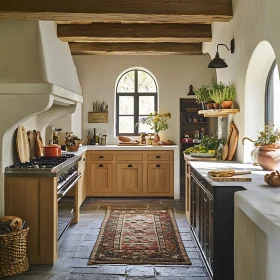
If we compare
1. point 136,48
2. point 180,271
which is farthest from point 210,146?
point 136,48

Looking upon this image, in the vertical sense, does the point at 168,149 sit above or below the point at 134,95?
below

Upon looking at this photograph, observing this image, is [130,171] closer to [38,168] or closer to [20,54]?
[38,168]

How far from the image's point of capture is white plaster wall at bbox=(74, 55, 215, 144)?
780 cm

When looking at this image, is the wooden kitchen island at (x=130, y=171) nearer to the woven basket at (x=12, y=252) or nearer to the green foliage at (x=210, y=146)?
the green foliage at (x=210, y=146)

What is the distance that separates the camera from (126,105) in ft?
26.4

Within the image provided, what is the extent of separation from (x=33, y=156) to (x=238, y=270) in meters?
2.91

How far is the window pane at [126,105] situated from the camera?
804 cm

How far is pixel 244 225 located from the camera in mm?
2490

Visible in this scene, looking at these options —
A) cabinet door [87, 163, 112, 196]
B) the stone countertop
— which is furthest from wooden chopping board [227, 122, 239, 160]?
cabinet door [87, 163, 112, 196]

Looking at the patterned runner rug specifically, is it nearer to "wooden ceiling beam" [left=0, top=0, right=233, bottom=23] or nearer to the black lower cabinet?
the black lower cabinet

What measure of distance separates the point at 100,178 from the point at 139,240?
265 centimetres

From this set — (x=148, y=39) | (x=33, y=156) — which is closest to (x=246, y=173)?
(x=33, y=156)

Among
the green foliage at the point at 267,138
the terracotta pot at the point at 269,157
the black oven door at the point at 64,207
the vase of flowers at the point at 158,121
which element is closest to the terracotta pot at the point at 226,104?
the green foliage at the point at 267,138

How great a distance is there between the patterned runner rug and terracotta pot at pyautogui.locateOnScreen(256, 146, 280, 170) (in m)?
1.21
